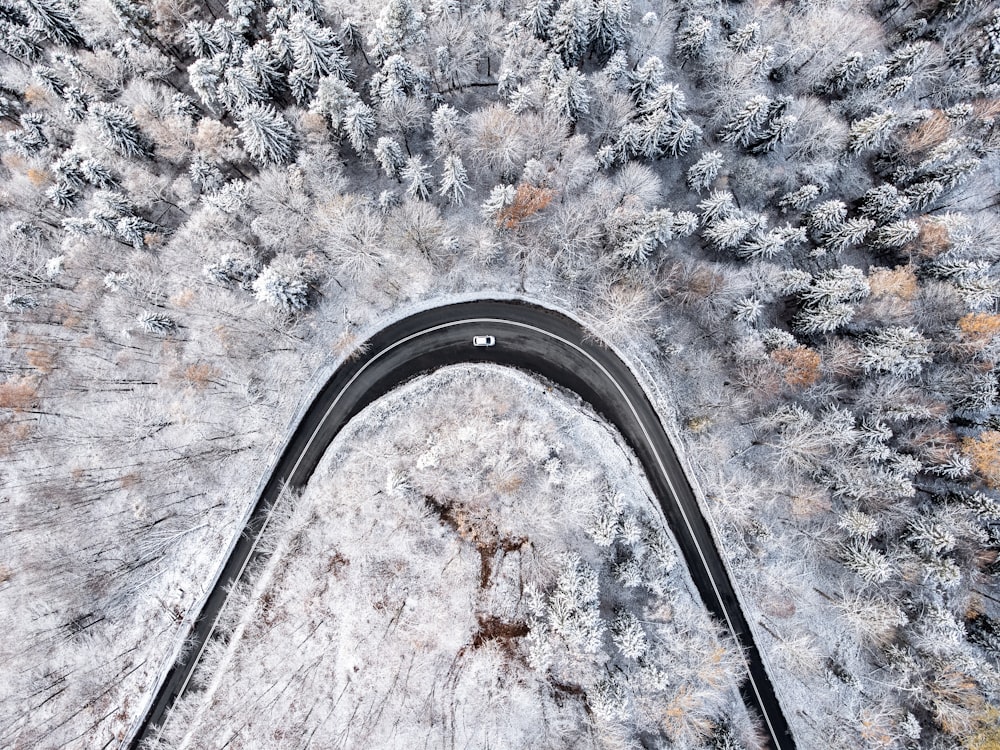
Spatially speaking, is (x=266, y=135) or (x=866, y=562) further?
(x=266, y=135)

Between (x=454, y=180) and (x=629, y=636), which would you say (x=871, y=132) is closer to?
(x=454, y=180)

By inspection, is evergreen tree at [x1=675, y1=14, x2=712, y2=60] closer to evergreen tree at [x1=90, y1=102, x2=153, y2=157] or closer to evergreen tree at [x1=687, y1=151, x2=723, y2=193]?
evergreen tree at [x1=687, y1=151, x2=723, y2=193]

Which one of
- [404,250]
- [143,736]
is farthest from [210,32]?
[143,736]

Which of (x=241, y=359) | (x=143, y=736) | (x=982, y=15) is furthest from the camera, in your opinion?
(x=982, y=15)

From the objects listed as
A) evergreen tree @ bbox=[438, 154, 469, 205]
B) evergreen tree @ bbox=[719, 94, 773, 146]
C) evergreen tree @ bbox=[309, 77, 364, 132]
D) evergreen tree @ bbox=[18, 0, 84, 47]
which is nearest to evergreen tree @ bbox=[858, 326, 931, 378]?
evergreen tree @ bbox=[719, 94, 773, 146]

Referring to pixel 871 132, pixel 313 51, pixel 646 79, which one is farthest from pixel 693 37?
pixel 313 51

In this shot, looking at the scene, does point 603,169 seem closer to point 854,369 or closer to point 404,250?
point 404,250
